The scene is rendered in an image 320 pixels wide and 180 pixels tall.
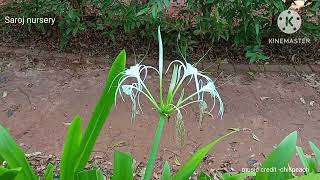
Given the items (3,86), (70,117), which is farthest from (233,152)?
(3,86)

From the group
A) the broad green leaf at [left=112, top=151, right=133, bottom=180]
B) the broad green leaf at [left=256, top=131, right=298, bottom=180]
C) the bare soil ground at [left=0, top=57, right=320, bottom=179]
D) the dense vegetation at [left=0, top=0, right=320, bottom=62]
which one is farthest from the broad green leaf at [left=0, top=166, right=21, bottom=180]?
the dense vegetation at [left=0, top=0, right=320, bottom=62]

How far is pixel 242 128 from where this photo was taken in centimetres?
315

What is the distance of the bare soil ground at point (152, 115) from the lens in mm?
2928

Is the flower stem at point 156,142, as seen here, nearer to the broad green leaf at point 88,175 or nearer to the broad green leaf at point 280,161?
the broad green leaf at point 88,175

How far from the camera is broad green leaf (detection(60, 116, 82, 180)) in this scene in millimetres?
1486

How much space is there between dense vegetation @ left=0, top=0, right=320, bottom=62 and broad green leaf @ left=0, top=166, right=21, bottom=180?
224cm

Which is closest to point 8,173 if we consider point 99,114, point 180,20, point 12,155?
point 12,155

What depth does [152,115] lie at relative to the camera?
321cm

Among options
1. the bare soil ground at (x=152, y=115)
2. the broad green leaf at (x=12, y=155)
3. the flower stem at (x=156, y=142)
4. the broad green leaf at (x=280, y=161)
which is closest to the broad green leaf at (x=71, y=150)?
the broad green leaf at (x=12, y=155)

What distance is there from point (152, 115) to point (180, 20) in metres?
0.97

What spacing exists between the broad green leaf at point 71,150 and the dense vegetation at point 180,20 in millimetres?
2067

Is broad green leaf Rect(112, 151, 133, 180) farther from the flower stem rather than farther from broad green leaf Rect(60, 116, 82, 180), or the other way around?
the flower stem

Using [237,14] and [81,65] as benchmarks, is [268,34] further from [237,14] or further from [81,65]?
[81,65]

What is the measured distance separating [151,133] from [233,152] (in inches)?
20.9
